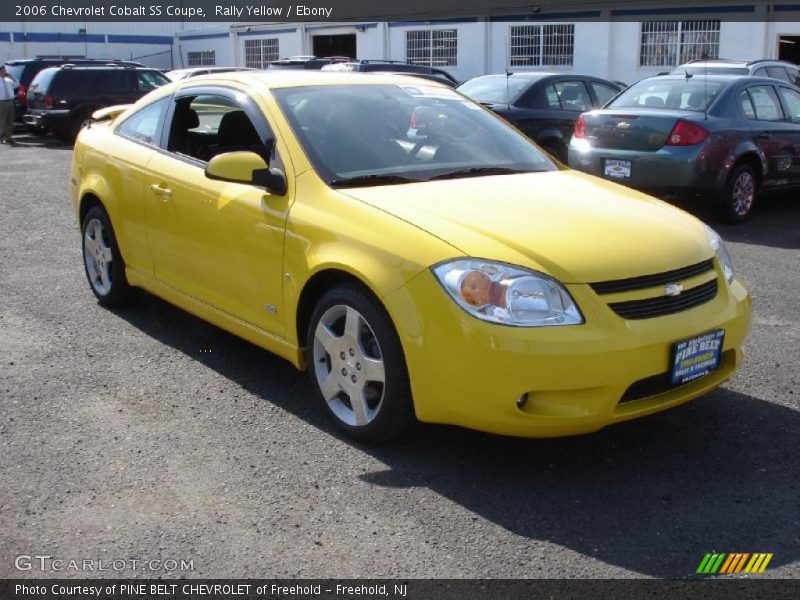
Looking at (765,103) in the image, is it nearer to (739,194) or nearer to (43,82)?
(739,194)

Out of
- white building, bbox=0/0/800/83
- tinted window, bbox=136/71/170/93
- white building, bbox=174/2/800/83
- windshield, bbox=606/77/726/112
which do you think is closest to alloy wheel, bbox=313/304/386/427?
windshield, bbox=606/77/726/112

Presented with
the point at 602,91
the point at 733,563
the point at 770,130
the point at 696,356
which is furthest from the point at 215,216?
the point at 602,91

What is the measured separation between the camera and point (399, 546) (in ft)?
11.0

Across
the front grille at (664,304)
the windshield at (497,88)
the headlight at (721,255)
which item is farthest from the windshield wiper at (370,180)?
the windshield at (497,88)

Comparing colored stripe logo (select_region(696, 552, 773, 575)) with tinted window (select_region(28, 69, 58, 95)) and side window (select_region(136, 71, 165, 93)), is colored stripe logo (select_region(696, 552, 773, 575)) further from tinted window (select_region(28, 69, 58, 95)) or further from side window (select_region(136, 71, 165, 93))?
side window (select_region(136, 71, 165, 93))

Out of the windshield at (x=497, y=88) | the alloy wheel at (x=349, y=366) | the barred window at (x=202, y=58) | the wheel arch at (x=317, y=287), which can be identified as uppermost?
the barred window at (x=202, y=58)

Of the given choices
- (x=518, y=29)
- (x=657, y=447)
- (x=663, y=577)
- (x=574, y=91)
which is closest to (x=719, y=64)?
(x=574, y=91)

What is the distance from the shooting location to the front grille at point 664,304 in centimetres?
375

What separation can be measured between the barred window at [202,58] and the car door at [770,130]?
3519cm

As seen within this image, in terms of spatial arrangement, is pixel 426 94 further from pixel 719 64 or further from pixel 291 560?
pixel 719 64

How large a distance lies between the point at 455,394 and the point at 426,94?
2.21 metres

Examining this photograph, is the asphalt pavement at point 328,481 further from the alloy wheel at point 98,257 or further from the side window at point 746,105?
the side window at point 746,105

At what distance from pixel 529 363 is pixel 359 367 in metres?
0.86

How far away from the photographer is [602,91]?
14008 millimetres
